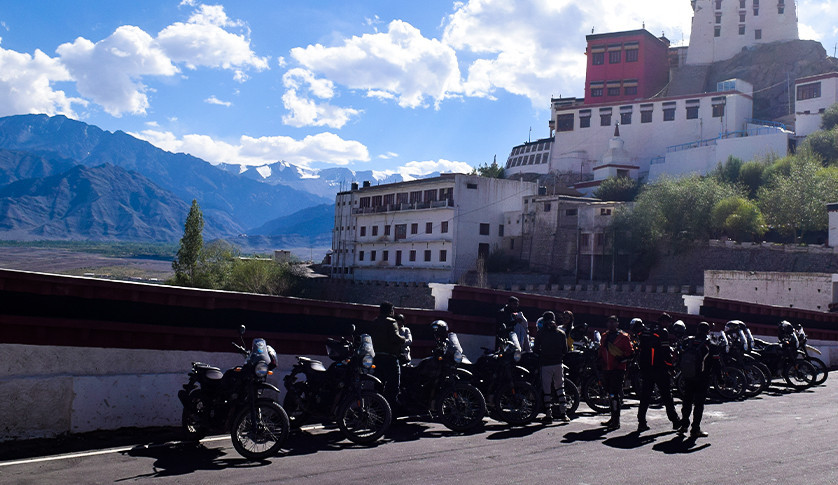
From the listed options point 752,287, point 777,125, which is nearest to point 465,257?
point 752,287

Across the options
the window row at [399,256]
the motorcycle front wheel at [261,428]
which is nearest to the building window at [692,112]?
the window row at [399,256]

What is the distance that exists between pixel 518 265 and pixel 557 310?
170 ft

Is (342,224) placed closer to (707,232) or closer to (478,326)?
(707,232)

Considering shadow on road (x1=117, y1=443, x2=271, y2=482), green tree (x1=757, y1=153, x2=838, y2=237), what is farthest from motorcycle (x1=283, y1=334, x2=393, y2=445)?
green tree (x1=757, y1=153, x2=838, y2=237)

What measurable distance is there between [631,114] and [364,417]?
262 ft

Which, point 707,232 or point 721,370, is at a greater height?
point 707,232

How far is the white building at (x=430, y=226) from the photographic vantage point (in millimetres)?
68375

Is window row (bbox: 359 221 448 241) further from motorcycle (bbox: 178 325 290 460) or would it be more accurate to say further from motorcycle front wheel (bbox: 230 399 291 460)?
motorcycle front wheel (bbox: 230 399 291 460)

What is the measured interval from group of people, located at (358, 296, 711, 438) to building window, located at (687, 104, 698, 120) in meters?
74.1

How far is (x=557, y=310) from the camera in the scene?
52.1ft

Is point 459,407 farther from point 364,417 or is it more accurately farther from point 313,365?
point 313,365

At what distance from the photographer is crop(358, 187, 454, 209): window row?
2736 inches

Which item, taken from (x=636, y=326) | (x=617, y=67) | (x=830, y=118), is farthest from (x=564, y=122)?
(x=636, y=326)

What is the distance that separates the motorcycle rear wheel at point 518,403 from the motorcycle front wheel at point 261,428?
354cm
